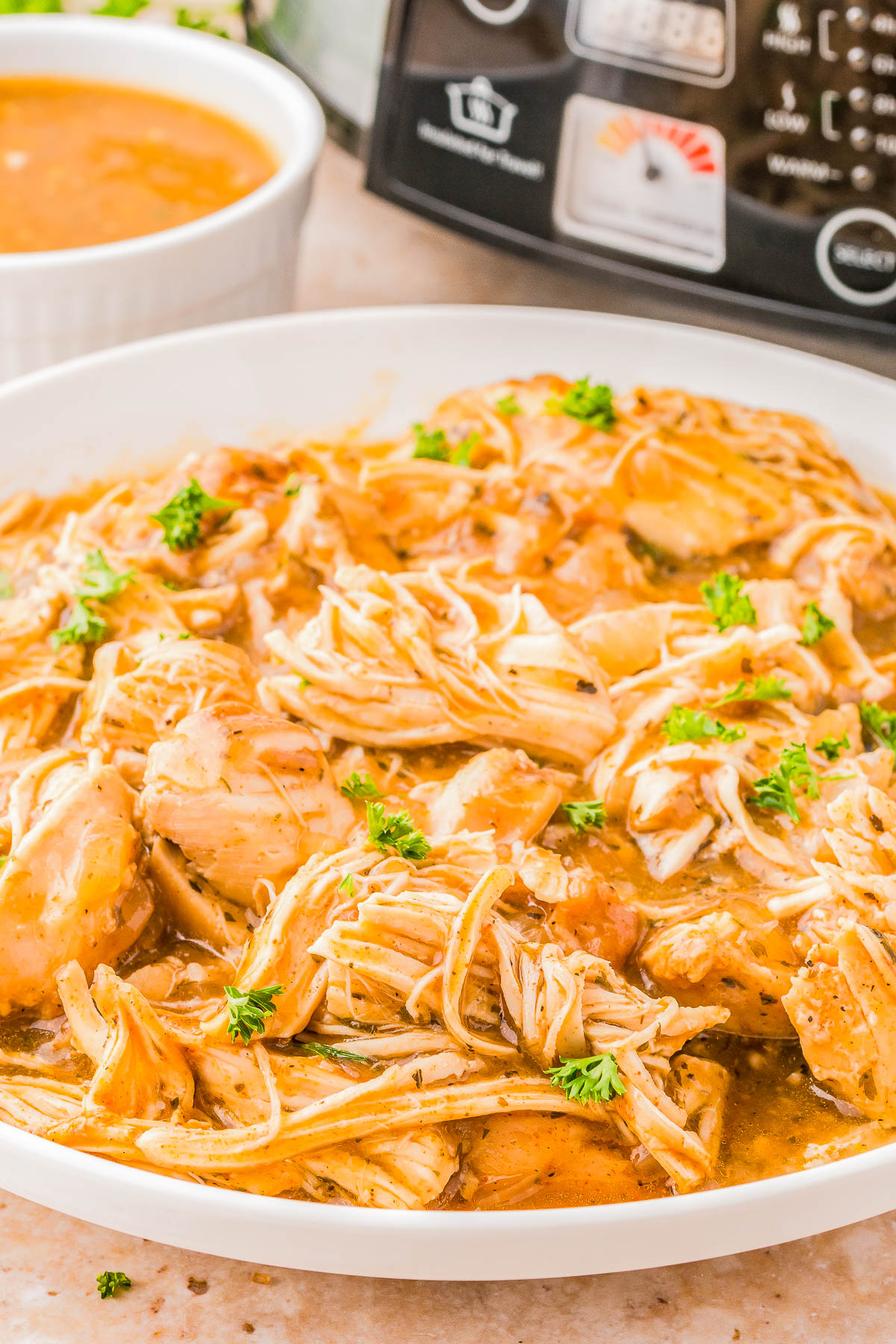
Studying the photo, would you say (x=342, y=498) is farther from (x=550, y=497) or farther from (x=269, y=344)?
(x=269, y=344)

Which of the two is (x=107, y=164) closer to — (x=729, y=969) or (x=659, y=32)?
(x=659, y=32)

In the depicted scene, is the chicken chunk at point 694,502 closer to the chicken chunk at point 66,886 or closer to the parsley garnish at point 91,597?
the parsley garnish at point 91,597

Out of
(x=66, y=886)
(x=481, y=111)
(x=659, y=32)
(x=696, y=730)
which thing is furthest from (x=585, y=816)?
(x=481, y=111)

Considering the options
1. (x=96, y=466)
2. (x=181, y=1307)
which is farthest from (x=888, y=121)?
(x=181, y=1307)

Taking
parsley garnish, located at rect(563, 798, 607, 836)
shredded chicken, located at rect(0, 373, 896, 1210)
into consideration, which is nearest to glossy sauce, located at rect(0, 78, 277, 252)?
shredded chicken, located at rect(0, 373, 896, 1210)

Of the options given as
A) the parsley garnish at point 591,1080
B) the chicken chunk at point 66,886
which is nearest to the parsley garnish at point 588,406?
the chicken chunk at point 66,886

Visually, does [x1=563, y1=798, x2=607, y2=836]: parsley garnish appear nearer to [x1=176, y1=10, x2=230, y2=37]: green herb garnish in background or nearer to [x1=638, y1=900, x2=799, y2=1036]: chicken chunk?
[x1=638, y1=900, x2=799, y2=1036]: chicken chunk
